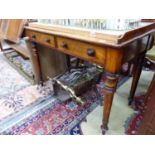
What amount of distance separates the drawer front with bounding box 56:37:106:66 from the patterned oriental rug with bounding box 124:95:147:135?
577 mm

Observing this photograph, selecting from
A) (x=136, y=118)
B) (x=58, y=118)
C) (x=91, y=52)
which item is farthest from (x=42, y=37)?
(x=136, y=118)

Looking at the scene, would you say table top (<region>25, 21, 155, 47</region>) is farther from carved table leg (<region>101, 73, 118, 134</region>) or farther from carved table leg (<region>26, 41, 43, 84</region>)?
carved table leg (<region>26, 41, 43, 84</region>)

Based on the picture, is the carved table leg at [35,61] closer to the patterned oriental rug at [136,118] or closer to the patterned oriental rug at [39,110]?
the patterned oriental rug at [39,110]

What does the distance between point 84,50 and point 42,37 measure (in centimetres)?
54

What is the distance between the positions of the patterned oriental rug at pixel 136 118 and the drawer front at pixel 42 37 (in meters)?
0.90

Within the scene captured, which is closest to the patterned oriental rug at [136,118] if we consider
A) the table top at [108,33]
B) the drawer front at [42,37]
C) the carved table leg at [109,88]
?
the carved table leg at [109,88]

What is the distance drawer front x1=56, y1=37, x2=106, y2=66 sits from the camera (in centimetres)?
90

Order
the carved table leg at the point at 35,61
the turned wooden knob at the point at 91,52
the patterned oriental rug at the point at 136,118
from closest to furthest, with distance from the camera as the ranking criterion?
the turned wooden knob at the point at 91,52, the patterned oriental rug at the point at 136,118, the carved table leg at the point at 35,61

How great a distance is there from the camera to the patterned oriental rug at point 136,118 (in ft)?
4.04

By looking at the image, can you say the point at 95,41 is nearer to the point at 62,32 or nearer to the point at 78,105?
the point at 62,32

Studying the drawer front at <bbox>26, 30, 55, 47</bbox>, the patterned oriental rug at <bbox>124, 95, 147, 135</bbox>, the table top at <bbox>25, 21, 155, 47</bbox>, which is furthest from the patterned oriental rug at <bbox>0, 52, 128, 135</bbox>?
the table top at <bbox>25, 21, 155, 47</bbox>

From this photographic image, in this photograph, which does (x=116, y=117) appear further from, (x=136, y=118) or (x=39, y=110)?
(x=39, y=110)

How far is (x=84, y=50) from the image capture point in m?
0.97
